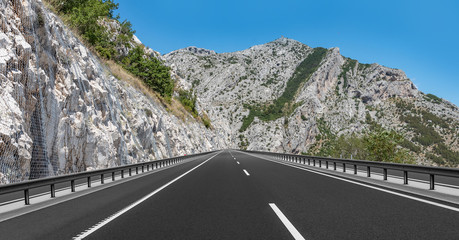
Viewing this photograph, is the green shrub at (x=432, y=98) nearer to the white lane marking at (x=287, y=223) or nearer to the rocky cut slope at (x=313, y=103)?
the rocky cut slope at (x=313, y=103)

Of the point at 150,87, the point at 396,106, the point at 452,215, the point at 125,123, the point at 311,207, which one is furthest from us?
the point at 396,106

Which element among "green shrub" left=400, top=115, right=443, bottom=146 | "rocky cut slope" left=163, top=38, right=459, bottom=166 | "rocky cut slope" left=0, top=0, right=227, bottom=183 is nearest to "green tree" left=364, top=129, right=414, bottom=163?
"rocky cut slope" left=163, top=38, right=459, bottom=166

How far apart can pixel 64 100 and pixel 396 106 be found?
14066 centimetres

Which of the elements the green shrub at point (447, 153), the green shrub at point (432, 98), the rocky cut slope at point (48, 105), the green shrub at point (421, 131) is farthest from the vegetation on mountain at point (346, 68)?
the rocky cut slope at point (48, 105)

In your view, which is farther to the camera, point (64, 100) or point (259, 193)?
point (64, 100)

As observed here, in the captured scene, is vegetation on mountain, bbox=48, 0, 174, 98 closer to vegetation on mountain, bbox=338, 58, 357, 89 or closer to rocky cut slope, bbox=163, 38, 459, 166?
rocky cut slope, bbox=163, 38, 459, 166

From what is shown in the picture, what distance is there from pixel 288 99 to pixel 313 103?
19.0 meters

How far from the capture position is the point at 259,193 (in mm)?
8781

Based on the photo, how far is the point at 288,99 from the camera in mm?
147750

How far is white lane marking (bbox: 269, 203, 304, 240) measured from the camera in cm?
448

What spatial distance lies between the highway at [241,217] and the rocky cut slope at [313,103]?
9666 cm

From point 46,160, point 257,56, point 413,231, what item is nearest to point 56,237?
point 413,231

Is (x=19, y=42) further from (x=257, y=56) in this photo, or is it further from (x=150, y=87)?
(x=257, y=56)

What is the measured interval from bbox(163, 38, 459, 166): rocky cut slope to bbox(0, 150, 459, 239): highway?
96656mm
